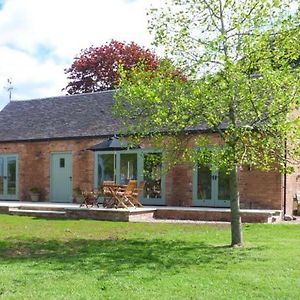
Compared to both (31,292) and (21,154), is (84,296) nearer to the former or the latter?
(31,292)

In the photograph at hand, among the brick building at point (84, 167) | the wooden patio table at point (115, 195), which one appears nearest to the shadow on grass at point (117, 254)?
the wooden patio table at point (115, 195)

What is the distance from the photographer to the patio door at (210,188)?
18016mm

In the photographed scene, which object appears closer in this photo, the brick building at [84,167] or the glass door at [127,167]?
the brick building at [84,167]

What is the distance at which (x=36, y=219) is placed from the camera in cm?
1681

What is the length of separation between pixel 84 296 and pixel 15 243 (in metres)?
5.11

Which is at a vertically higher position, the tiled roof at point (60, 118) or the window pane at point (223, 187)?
the tiled roof at point (60, 118)

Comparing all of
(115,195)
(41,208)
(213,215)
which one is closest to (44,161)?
(41,208)

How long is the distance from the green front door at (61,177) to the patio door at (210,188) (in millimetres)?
6252

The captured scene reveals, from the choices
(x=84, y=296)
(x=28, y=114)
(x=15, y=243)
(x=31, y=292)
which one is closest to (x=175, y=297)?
(x=84, y=296)

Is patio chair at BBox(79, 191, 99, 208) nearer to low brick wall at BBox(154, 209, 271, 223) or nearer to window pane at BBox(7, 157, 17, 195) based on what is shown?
low brick wall at BBox(154, 209, 271, 223)

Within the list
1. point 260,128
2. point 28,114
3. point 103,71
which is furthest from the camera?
point 103,71

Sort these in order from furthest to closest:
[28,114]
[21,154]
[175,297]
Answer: [28,114]
[21,154]
[175,297]

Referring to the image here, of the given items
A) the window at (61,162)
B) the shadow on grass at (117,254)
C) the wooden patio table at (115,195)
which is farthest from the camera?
the window at (61,162)

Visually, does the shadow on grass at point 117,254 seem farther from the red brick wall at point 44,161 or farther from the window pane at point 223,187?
the red brick wall at point 44,161
